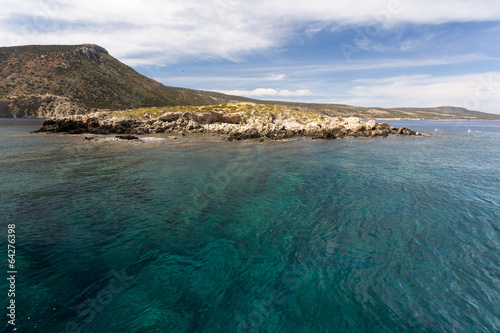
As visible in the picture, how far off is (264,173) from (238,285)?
620 inches

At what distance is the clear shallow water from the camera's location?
22.4ft

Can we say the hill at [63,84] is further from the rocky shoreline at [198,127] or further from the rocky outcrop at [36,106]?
the rocky shoreline at [198,127]

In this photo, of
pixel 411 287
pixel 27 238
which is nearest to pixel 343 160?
pixel 411 287

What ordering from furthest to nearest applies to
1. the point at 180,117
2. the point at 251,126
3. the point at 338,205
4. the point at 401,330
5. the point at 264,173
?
the point at 180,117
the point at 251,126
the point at 264,173
the point at 338,205
the point at 401,330

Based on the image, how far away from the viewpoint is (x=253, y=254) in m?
9.98

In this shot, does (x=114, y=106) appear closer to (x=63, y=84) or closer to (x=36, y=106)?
(x=63, y=84)

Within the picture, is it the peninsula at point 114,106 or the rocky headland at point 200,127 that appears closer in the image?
the rocky headland at point 200,127

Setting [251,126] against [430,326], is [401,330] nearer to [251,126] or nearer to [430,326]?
[430,326]

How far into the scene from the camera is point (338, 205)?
50.1 feet

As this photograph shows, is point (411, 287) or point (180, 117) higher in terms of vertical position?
point (180, 117)

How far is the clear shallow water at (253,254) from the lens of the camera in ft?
22.4

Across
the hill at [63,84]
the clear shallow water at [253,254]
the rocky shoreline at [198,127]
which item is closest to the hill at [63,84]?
the hill at [63,84]

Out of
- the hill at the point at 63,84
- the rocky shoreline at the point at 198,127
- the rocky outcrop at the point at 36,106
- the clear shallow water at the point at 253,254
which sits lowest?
the clear shallow water at the point at 253,254

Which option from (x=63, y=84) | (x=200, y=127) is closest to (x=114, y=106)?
(x=63, y=84)
